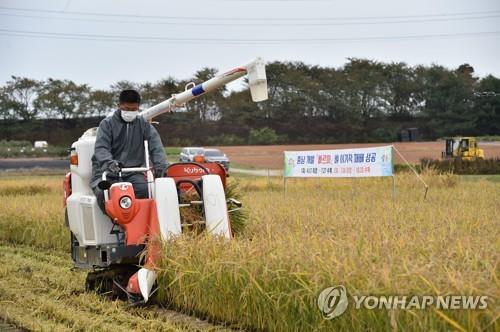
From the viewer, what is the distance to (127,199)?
646cm

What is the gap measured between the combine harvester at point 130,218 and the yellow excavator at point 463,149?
3170 centimetres

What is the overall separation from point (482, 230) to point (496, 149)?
38958 mm

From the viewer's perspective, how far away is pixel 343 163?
16.2 m

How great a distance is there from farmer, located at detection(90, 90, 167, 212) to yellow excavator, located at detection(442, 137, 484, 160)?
31.6 m

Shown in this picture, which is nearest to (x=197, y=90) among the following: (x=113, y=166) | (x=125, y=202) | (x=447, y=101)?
(x=113, y=166)

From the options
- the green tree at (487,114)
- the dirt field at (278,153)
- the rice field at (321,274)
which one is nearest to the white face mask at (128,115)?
the rice field at (321,274)

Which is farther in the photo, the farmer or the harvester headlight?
the farmer

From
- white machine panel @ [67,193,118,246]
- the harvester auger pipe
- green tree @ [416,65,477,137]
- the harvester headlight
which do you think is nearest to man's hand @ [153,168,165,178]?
white machine panel @ [67,193,118,246]

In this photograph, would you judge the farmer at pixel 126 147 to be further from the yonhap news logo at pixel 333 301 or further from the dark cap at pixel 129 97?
the yonhap news logo at pixel 333 301

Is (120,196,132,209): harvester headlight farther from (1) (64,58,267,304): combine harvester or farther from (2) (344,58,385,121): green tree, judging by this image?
(2) (344,58,385,121): green tree

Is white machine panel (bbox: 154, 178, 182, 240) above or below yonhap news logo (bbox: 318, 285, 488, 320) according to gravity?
above

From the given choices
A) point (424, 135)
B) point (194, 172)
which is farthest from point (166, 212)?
point (424, 135)

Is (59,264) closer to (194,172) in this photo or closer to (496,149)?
(194,172)

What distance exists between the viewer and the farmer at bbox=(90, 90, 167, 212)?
6.84 m
